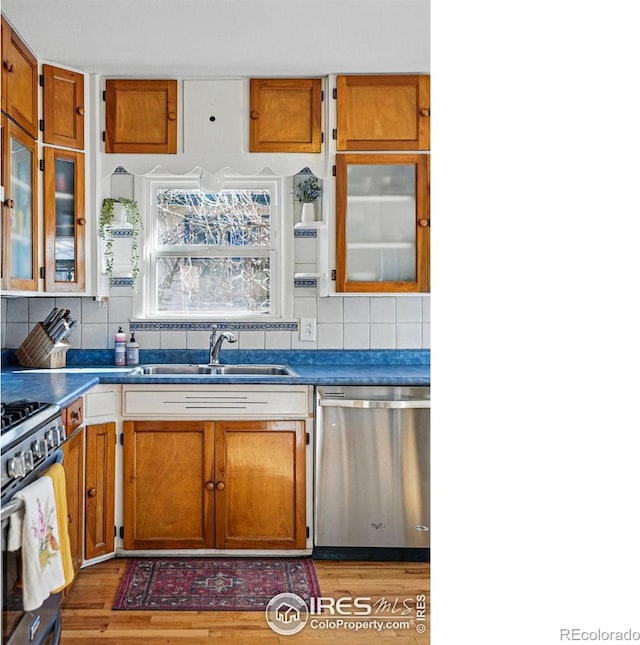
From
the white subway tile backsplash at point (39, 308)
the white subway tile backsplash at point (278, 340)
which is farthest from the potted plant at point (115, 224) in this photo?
the white subway tile backsplash at point (278, 340)

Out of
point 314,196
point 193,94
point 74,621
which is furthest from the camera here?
point 314,196

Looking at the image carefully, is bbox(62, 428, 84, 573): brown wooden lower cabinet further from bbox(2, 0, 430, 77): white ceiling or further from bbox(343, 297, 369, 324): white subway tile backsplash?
bbox(2, 0, 430, 77): white ceiling

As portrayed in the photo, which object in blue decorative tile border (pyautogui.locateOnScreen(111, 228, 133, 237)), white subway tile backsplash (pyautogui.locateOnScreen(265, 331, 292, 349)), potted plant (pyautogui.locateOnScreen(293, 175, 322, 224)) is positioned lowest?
white subway tile backsplash (pyautogui.locateOnScreen(265, 331, 292, 349))

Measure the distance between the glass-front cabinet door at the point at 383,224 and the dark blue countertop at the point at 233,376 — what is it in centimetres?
39

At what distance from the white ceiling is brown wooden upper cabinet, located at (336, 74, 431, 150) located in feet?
0.18

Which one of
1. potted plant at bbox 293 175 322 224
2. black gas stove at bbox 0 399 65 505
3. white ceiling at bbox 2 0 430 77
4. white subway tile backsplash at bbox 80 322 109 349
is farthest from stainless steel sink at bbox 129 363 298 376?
white ceiling at bbox 2 0 430 77

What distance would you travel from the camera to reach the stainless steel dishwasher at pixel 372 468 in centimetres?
252

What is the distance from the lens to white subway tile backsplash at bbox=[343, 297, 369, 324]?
10.1 feet

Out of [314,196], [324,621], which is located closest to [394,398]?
[324,621]

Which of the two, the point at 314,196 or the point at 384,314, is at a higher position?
the point at 314,196
